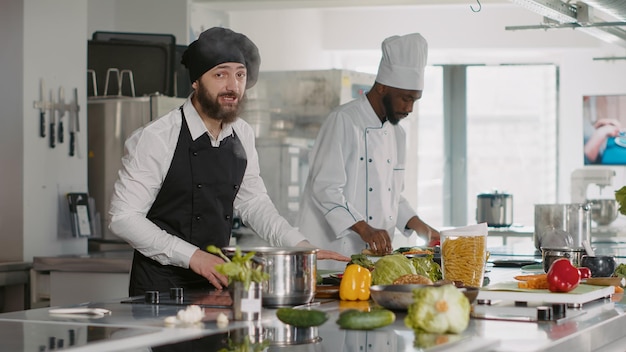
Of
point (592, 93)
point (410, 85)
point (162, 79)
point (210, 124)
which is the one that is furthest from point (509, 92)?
point (210, 124)

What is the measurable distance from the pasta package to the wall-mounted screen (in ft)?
29.4

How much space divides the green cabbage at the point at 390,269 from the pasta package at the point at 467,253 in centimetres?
14

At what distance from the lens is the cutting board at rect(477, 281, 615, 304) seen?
2.72 meters

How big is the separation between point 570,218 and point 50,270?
8.67 feet

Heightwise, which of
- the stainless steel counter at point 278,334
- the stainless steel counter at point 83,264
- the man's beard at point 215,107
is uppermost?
the man's beard at point 215,107

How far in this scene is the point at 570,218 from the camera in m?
4.90

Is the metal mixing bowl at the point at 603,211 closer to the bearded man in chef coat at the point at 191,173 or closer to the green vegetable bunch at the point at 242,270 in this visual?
the bearded man in chef coat at the point at 191,173

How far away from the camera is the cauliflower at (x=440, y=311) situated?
7.05 feet

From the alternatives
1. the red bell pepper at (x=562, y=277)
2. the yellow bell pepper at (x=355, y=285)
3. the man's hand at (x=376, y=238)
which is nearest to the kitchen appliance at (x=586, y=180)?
the man's hand at (x=376, y=238)

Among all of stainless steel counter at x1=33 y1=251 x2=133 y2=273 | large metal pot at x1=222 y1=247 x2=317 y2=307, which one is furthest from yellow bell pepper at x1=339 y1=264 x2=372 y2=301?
stainless steel counter at x1=33 y1=251 x2=133 y2=273

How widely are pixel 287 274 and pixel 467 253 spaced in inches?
26.2

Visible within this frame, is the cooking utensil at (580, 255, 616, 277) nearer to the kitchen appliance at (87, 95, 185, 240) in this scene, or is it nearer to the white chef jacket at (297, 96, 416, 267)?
the white chef jacket at (297, 96, 416, 267)

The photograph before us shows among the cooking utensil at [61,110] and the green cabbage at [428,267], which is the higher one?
the cooking utensil at [61,110]

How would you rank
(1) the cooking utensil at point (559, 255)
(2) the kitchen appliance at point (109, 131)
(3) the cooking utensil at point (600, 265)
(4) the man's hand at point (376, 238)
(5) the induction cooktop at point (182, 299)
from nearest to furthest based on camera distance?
1. (5) the induction cooktop at point (182, 299)
2. (3) the cooking utensil at point (600, 265)
3. (1) the cooking utensil at point (559, 255)
4. (4) the man's hand at point (376, 238)
5. (2) the kitchen appliance at point (109, 131)
